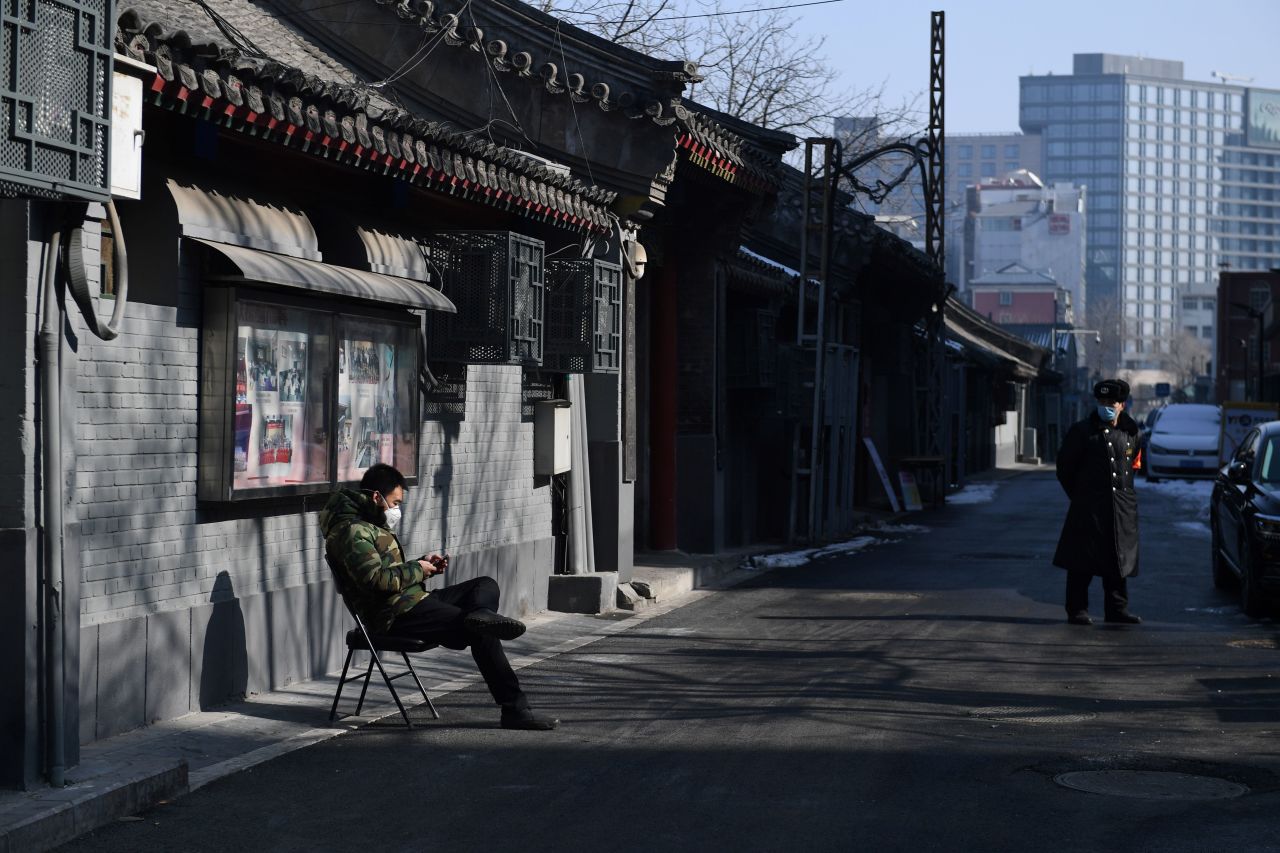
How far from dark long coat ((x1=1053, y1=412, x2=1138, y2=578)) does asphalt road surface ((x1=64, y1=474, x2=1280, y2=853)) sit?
0.56m

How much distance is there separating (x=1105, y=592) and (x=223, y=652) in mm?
7162

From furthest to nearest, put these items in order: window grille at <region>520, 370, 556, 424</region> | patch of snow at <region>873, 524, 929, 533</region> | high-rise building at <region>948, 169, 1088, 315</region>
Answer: high-rise building at <region>948, 169, 1088, 315</region> < patch of snow at <region>873, 524, 929, 533</region> < window grille at <region>520, 370, 556, 424</region>

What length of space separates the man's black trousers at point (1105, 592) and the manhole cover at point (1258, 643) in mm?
1163

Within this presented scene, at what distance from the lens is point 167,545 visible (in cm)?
865

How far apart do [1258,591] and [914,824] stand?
7.72 m

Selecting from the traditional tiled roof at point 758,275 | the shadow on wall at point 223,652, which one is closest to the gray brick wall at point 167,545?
the shadow on wall at point 223,652

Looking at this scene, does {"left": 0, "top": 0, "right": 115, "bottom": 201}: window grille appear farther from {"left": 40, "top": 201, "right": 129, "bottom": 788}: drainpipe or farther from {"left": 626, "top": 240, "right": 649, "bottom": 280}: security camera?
{"left": 626, "top": 240, "right": 649, "bottom": 280}: security camera

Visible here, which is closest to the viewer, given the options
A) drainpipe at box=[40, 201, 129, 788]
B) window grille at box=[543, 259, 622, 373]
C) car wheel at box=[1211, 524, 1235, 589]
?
drainpipe at box=[40, 201, 129, 788]

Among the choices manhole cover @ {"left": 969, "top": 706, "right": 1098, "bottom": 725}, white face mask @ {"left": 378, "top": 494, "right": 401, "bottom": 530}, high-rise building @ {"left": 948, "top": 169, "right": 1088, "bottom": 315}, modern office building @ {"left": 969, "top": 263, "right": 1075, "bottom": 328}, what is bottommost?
manhole cover @ {"left": 969, "top": 706, "right": 1098, "bottom": 725}

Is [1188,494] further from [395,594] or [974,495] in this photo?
[395,594]

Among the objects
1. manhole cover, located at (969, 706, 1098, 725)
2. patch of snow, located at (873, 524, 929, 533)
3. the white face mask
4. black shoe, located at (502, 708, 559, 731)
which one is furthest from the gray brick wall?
patch of snow, located at (873, 524, 929, 533)

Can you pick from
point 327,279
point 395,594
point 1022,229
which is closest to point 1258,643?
point 395,594

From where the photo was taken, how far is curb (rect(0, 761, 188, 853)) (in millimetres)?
5988

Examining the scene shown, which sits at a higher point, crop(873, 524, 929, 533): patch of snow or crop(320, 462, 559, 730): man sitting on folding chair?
crop(320, 462, 559, 730): man sitting on folding chair
